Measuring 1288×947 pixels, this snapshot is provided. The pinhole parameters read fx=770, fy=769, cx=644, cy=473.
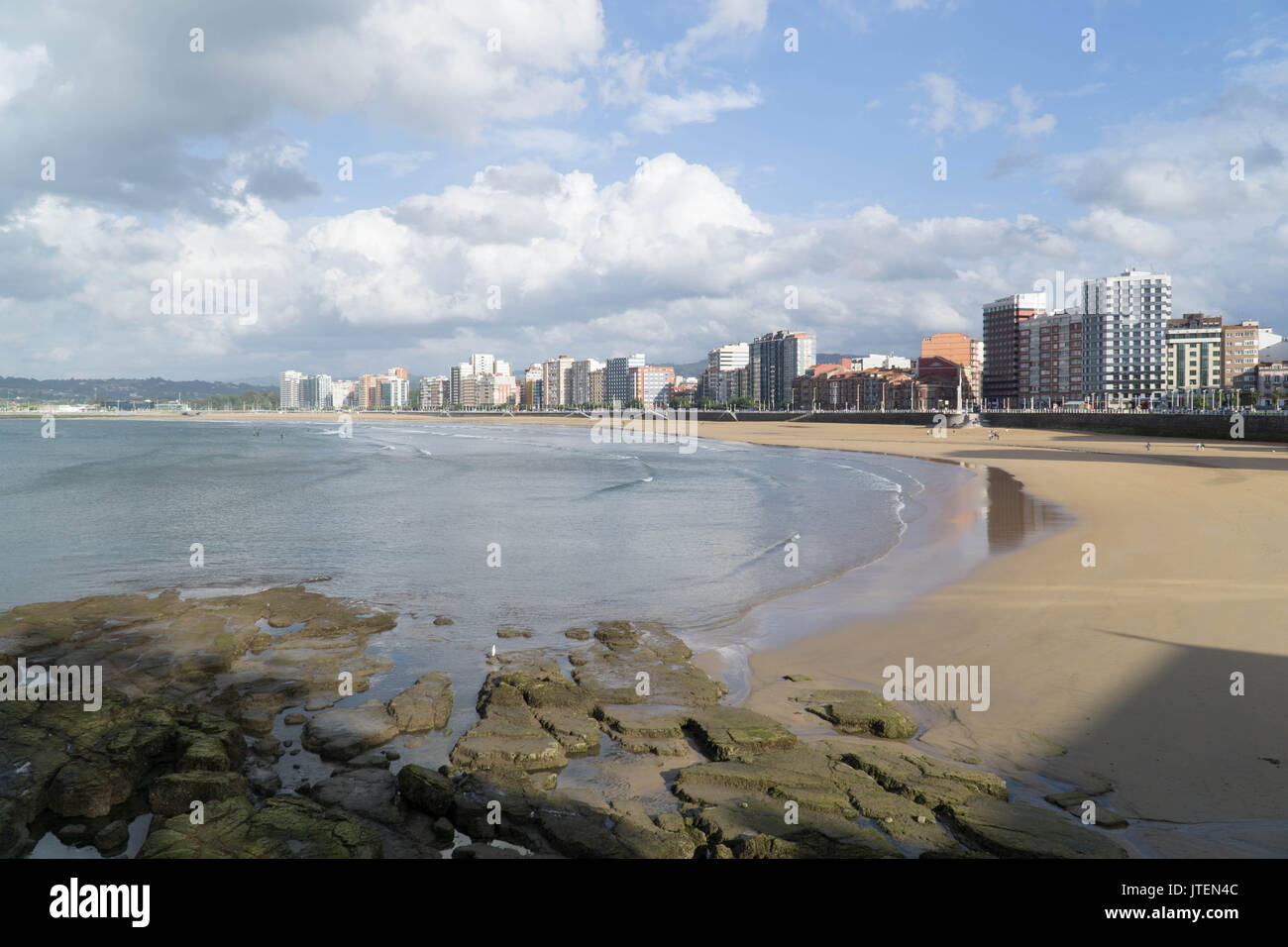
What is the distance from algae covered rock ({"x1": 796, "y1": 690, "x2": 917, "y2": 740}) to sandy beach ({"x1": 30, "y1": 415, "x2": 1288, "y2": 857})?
0.71ft

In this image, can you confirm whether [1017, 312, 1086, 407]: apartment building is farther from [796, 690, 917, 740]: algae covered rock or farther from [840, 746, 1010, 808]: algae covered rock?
[840, 746, 1010, 808]: algae covered rock

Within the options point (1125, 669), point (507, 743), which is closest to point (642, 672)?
point (507, 743)

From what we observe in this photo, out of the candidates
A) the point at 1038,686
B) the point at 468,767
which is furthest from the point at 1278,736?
the point at 468,767

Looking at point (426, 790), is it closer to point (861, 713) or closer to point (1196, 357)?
point (861, 713)

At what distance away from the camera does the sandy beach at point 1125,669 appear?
5.62 meters

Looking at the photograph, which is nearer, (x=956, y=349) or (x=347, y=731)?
(x=347, y=731)

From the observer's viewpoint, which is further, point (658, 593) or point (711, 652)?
point (658, 593)

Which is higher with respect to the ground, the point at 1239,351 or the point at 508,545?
the point at 1239,351

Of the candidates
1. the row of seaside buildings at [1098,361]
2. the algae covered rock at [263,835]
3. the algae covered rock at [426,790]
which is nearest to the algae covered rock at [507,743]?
the algae covered rock at [426,790]

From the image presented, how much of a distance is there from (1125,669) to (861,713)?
128 inches

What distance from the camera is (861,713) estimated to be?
23.9 feet
